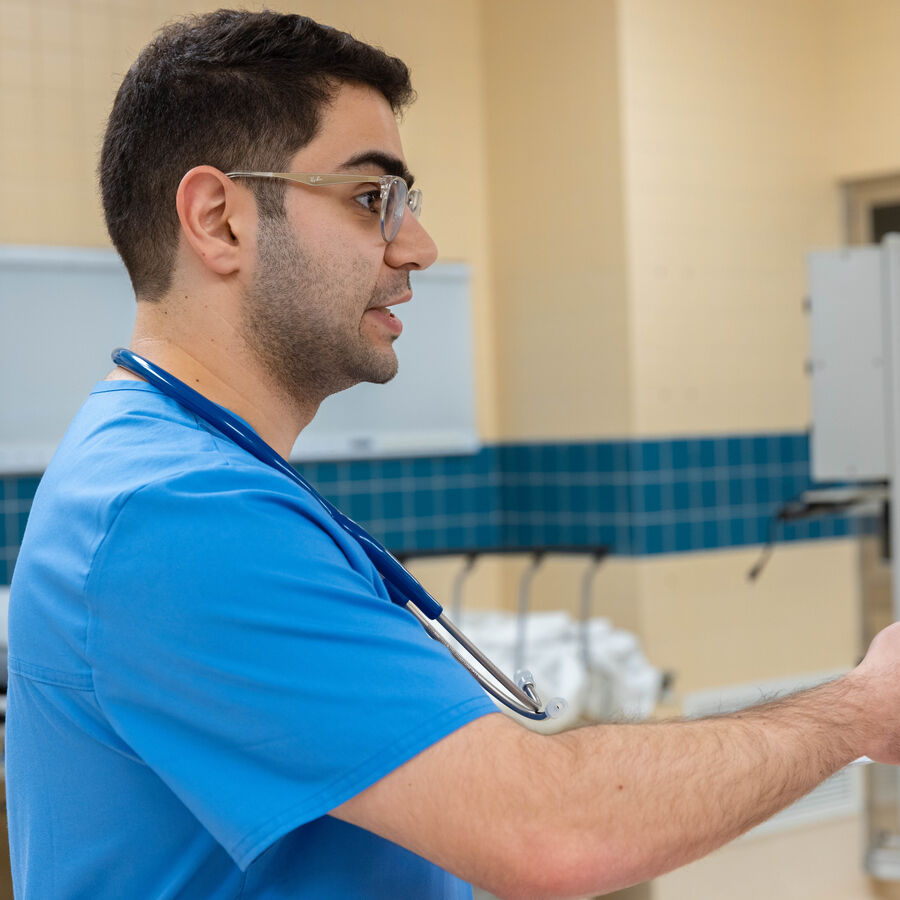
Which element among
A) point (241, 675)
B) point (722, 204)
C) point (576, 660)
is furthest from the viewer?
point (722, 204)

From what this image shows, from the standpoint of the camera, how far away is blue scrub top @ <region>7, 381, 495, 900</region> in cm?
67

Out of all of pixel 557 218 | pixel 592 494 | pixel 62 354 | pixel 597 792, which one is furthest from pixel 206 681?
pixel 557 218

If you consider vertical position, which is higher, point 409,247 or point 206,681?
point 409,247

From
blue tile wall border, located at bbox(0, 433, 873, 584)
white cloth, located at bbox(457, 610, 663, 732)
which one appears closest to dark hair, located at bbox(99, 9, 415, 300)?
white cloth, located at bbox(457, 610, 663, 732)

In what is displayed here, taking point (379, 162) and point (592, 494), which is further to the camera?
point (592, 494)

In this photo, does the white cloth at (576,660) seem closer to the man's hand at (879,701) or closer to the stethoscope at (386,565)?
the stethoscope at (386,565)

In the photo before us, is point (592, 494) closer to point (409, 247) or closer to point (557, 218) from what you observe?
point (557, 218)

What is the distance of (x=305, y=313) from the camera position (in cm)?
88

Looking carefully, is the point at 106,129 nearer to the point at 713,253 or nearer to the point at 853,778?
the point at 713,253

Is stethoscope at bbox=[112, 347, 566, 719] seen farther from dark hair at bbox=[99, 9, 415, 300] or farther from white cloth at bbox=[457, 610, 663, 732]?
white cloth at bbox=[457, 610, 663, 732]

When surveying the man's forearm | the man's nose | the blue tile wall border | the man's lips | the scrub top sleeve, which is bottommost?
the blue tile wall border

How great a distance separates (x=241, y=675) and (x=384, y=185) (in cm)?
39

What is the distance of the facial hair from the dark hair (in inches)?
1.3

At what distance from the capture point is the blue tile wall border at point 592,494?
158 inches
